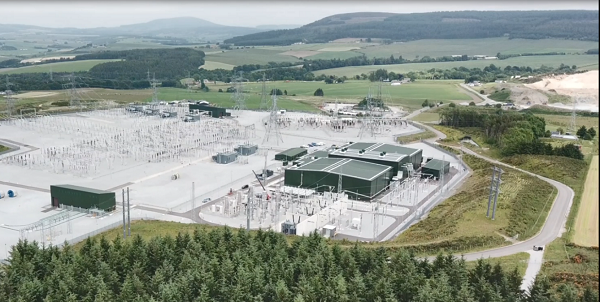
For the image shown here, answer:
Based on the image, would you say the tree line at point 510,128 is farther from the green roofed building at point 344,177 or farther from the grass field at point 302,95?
the green roofed building at point 344,177

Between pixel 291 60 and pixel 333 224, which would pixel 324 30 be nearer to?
pixel 291 60

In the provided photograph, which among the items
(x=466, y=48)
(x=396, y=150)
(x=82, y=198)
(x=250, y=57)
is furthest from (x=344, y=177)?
(x=466, y=48)

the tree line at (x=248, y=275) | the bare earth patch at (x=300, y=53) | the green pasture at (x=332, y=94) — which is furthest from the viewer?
the bare earth patch at (x=300, y=53)

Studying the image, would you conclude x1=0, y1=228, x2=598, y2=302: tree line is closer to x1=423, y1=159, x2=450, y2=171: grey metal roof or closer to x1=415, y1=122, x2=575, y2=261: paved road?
x1=415, y1=122, x2=575, y2=261: paved road

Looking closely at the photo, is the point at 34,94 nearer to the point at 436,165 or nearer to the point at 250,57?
the point at 436,165

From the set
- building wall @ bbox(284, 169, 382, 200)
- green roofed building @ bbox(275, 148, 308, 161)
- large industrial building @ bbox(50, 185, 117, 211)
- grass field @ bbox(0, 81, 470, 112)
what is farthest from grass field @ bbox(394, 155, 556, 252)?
grass field @ bbox(0, 81, 470, 112)

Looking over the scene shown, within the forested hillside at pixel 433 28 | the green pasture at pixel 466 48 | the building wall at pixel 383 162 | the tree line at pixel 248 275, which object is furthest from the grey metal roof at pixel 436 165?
the forested hillside at pixel 433 28
